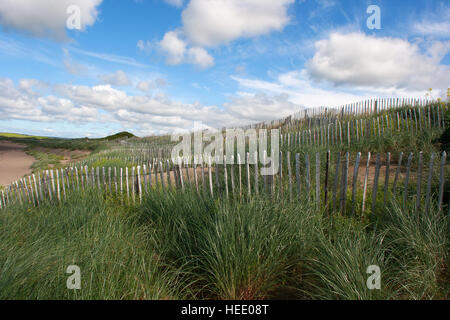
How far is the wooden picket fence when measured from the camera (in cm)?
468

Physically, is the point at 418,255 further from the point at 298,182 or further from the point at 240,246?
the point at 240,246

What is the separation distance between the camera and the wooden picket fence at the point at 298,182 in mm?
4684

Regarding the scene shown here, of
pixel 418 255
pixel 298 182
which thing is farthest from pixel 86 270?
pixel 418 255

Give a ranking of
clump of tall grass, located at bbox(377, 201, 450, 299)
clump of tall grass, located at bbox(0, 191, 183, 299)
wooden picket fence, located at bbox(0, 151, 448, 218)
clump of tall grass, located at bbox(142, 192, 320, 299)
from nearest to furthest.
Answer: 1. clump of tall grass, located at bbox(0, 191, 183, 299)
2. clump of tall grass, located at bbox(377, 201, 450, 299)
3. clump of tall grass, located at bbox(142, 192, 320, 299)
4. wooden picket fence, located at bbox(0, 151, 448, 218)

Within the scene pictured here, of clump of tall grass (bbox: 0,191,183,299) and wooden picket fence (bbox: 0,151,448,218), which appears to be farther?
wooden picket fence (bbox: 0,151,448,218)

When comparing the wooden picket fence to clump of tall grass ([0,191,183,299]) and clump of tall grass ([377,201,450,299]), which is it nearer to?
clump of tall grass ([377,201,450,299])

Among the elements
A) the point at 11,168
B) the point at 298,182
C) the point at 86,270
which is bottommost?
the point at 11,168

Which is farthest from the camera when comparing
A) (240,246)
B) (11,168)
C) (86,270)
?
(11,168)

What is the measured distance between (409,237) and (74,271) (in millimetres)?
3823

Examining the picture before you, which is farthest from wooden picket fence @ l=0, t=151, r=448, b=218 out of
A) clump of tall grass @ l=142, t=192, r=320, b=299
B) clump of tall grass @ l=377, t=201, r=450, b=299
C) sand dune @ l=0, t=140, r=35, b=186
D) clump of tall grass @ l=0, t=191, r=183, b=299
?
sand dune @ l=0, t=140, r=35, b=186

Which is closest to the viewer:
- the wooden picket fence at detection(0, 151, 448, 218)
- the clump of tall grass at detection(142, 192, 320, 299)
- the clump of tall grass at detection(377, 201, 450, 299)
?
the clump of tall grass at detection(377, 201, 450, 299)

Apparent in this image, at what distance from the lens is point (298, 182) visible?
16.5 ft
